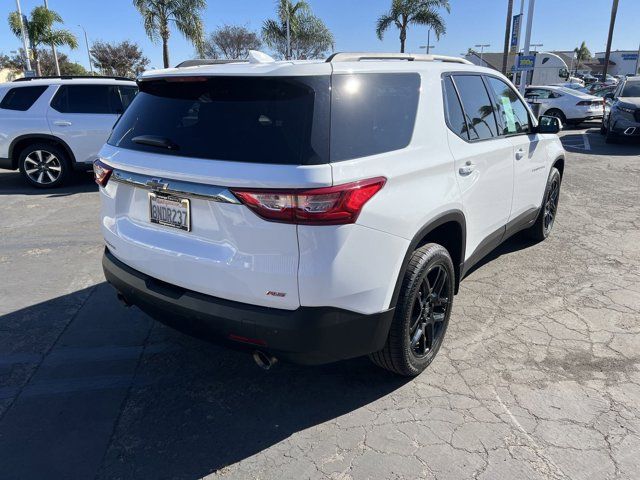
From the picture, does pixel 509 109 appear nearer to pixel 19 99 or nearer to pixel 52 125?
pixel 52 125

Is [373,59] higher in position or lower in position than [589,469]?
higher

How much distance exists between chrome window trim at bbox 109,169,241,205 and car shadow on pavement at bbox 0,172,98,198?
6.16 m

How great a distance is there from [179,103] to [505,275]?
3.38m

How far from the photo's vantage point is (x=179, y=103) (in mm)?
2674

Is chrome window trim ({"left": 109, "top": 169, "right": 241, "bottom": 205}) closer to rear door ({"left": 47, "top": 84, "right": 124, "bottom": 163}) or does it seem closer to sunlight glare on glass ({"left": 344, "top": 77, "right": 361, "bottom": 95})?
sunlight glare on glass ({"left": 344, "top": 77, "right": 361, "bottom": 95})

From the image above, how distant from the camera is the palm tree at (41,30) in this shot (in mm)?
30156

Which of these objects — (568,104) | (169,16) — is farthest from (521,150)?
(169,16)

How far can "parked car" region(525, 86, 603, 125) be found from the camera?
54.4 ft

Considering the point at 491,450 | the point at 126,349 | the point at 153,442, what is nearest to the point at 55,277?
the point at 126,349

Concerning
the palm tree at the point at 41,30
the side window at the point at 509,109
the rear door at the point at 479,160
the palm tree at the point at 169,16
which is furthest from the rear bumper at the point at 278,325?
the palm tree at the point at 41,30

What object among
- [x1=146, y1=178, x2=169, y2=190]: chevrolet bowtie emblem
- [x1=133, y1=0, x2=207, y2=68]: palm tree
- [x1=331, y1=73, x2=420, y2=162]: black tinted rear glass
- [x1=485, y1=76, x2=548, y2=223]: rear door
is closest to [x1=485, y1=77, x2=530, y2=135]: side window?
[x1=485, y1=76, x2=548, y2=223]: rear door

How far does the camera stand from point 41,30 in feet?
100

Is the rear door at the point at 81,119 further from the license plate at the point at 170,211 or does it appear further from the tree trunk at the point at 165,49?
the tree trunk at the point at 165,49

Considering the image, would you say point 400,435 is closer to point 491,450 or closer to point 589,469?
point 491,450
